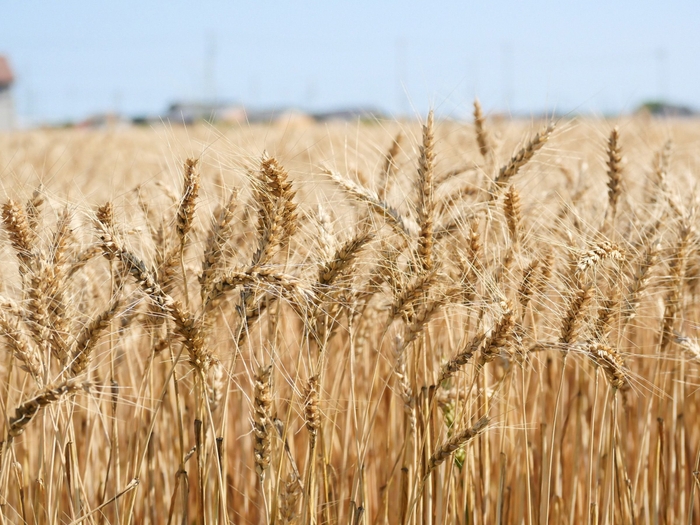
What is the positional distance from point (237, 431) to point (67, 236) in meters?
1.05

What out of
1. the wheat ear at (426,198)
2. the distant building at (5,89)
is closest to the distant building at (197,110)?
the wheat ear at (426,198)

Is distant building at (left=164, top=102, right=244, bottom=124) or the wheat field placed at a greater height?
distant building at (left=164, top=102, right=244, bottom=124)

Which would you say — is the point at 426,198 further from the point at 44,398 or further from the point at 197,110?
the point at 197,110

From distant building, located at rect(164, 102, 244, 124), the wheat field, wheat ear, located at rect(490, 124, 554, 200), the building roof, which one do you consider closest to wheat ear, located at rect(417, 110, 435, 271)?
the wheat field

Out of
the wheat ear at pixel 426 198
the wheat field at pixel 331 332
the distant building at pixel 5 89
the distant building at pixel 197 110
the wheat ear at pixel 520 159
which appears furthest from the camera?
the distant building at pixel 5 89

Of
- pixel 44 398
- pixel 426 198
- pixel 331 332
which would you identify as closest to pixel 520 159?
pixel 426 198

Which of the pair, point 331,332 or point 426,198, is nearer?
point 426,198

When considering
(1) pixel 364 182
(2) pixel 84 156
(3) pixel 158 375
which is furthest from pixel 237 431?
(2) pixel 84 156

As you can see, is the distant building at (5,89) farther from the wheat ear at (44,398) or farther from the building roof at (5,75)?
the wheat ear at (44,398)

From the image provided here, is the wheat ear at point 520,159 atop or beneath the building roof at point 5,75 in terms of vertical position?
beneath

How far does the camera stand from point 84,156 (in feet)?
23.4

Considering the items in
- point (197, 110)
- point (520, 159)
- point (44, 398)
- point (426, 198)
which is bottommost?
point (44, 398)

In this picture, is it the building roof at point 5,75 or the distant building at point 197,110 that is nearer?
the distant building at point 197,110

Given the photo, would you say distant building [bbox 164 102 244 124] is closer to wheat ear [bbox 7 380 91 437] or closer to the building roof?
wheat ear [bbox 7 380 91 437]
